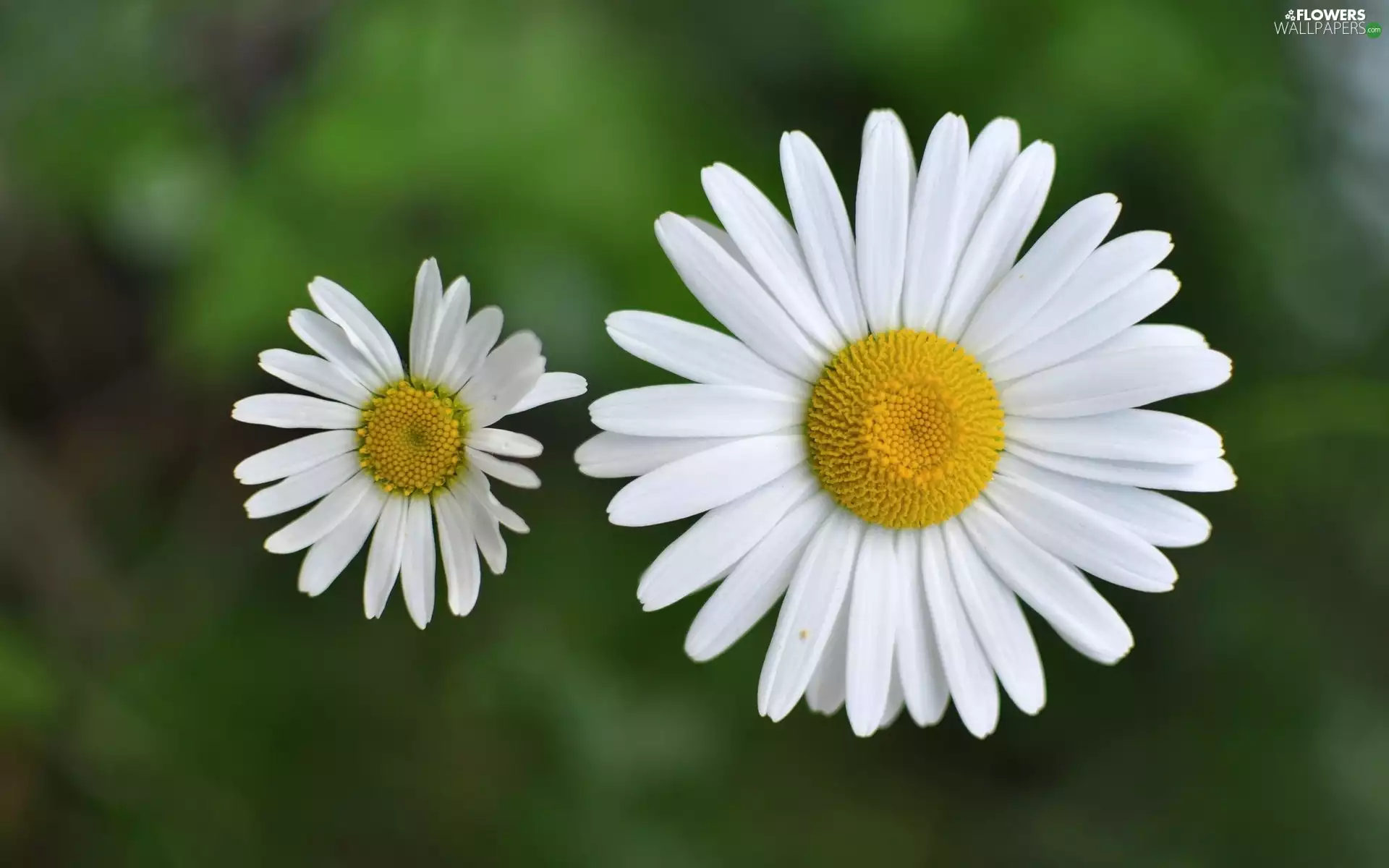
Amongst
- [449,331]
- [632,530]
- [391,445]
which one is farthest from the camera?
[632,530]

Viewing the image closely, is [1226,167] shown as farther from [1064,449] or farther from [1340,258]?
[1064,449]

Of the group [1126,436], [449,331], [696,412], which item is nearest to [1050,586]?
[1126,436]

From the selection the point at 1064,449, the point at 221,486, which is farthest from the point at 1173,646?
the point at 221,486

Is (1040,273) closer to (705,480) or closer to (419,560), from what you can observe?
(705,480)

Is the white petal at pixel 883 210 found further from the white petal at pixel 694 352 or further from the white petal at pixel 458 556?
the white petal at pixel 458 556

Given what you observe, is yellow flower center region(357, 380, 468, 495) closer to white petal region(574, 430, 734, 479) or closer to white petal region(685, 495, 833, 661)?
white petal region(574, 430, 734, 479)

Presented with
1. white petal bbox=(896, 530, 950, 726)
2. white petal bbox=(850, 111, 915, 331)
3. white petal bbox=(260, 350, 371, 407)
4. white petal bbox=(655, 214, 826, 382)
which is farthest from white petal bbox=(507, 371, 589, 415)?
white petal bbox=(896, 530, 950, 726)
